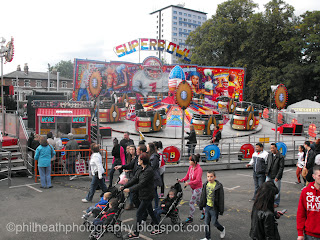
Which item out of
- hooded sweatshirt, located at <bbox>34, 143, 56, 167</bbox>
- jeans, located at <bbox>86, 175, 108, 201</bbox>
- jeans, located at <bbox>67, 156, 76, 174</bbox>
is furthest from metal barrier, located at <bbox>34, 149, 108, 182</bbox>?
jeans, located at <bbox>86, 175, 108, 201</bbox>

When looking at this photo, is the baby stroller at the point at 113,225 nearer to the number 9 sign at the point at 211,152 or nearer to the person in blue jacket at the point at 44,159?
the person in blue jacket at the point at 44,159

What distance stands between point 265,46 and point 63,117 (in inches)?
1409

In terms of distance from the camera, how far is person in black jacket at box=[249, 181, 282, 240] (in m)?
4.23

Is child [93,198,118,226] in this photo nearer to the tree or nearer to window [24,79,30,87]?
window [24,79,30,87]

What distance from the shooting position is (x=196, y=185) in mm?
7125

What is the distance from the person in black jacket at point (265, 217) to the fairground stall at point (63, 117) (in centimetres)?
1112

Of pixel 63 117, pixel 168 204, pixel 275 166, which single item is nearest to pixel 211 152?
pixel 275 166

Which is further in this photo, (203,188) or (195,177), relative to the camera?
(195,177)

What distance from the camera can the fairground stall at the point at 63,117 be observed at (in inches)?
539

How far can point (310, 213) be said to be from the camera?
4.33 m

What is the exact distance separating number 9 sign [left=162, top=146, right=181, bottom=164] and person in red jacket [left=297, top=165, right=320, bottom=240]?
346 inches

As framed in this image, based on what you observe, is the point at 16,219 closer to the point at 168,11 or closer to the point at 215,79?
the point at 215,79

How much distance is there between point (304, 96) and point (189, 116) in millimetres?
21847

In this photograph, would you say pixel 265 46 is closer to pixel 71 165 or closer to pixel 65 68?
pixel 71 165
